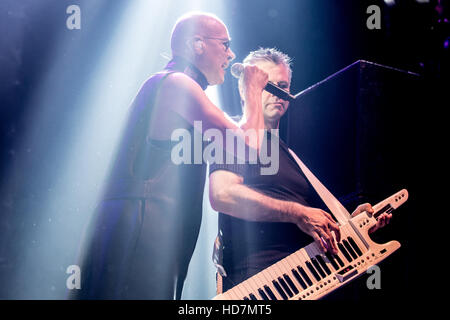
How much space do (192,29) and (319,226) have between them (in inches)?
40.9

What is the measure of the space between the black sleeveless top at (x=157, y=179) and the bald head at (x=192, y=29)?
27 centimetres

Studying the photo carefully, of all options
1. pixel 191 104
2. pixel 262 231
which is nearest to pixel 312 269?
pixel 262 231

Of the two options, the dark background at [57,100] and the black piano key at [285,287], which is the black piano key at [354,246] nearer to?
the dark background at [57,100]

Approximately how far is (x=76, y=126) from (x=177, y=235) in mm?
723

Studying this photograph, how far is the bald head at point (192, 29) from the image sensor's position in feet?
7.03

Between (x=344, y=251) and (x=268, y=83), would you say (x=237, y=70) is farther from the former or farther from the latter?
(x=344, y=251)

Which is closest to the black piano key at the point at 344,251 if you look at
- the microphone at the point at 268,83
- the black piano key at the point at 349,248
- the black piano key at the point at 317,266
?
the black piano key at the point at 349,248

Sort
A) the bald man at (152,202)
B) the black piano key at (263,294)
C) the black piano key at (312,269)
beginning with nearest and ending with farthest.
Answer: the bald man at (152,202) < the black piano key at (263,294) < the black piano key at (312,269)

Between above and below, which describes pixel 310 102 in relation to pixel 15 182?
above

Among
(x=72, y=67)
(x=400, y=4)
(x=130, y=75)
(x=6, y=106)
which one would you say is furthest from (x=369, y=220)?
(x=6, y=106)

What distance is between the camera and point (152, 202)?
5.85 feet

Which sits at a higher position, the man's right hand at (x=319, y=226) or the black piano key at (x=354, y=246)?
the man's right hand at (x=319, y=226)
